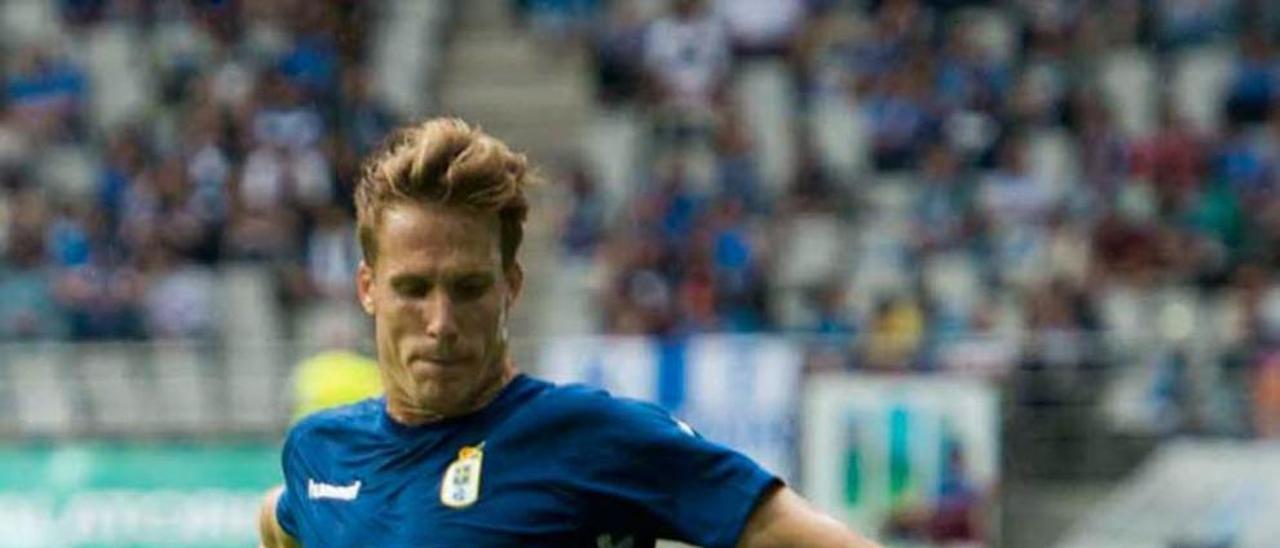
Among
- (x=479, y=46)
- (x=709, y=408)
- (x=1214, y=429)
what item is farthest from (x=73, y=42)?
(x=1214, y=429)

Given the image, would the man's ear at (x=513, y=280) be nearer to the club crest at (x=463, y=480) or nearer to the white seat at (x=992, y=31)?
the club crest at (x=463, y=480)

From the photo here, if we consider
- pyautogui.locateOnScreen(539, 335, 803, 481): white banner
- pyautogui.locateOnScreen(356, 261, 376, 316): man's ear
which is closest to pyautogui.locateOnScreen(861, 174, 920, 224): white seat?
pyautogui.locateOnScreen(539, 335, 803, 481): white banner

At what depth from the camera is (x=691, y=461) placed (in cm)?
463

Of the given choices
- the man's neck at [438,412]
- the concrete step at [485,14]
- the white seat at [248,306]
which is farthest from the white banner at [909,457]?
the man's neck at [438,412]

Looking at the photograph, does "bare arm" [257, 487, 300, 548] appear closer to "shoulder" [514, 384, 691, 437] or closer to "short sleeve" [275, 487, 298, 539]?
"short sleeve" [275, 487, 298, 539]

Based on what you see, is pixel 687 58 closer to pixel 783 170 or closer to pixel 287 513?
pixel 783 170

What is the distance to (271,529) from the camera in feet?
17.0

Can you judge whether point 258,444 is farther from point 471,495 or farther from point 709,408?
point 471,495

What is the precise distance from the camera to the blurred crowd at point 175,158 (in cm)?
1836

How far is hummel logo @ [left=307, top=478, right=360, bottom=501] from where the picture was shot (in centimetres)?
479

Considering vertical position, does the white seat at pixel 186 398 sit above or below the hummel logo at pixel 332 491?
below

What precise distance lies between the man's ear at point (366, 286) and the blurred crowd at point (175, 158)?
1335 cm

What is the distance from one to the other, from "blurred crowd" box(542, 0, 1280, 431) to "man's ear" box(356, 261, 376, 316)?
1005 centimetres

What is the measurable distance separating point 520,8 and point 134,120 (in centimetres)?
286
